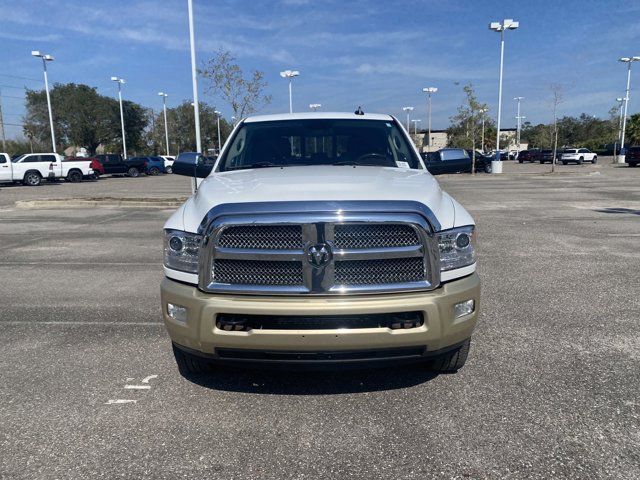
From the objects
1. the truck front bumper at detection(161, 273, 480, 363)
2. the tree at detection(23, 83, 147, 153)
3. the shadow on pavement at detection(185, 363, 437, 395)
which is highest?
the tree at detection(23, 83, 147, 153)

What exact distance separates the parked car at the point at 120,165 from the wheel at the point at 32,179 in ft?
30.8

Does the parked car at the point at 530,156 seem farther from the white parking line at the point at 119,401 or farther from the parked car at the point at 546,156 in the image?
the white parking line at the point at 119,401

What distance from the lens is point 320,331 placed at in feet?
8.93

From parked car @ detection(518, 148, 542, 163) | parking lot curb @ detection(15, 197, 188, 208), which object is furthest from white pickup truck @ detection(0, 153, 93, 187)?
parked car @ detection(518, 148, 542, 163)

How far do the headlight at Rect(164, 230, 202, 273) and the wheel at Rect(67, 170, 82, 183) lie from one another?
101 ft

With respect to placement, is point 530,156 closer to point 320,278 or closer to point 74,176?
point 74,176

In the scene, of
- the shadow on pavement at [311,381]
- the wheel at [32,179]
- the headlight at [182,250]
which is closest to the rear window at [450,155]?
the shadow on pavement at [311,381]

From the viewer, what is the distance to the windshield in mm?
4363

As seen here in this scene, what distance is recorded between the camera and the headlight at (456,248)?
2.91m

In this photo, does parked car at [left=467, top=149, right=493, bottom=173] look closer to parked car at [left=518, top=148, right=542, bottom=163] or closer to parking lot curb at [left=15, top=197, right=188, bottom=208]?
parked car at [left=518, top=148, right=542, bottom=163]

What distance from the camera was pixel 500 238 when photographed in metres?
9.04

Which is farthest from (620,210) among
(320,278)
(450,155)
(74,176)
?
(74,176)

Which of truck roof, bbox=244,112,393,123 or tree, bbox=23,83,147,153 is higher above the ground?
tree, bbox=23,83,147,153

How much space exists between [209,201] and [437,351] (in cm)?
165
